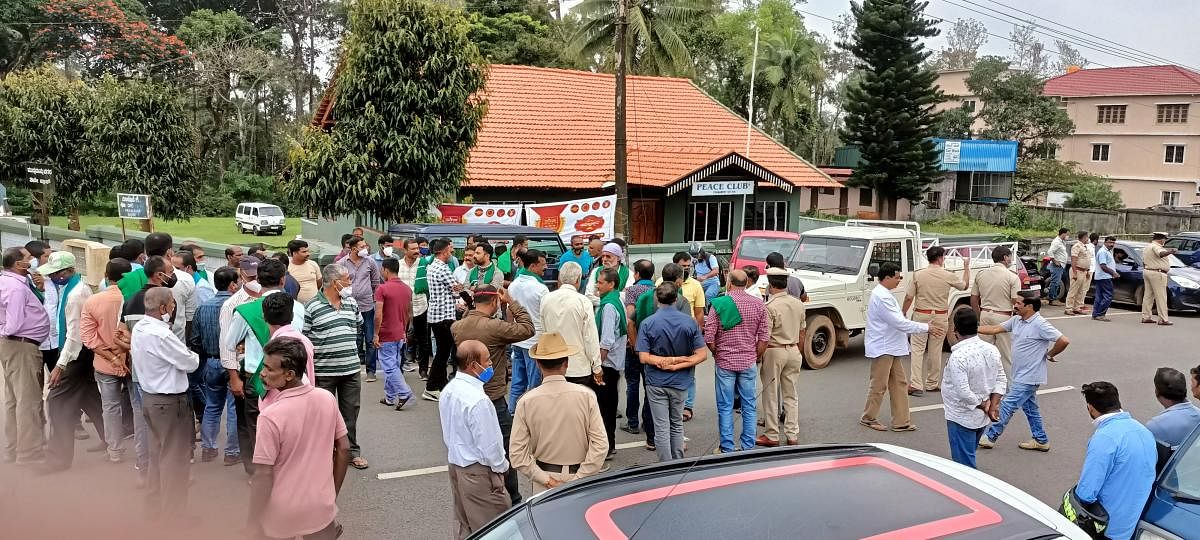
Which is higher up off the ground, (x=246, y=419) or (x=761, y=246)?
(x=761, y=246)

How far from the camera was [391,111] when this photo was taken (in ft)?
50.9

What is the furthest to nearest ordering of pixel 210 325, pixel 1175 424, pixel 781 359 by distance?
1. pixel 781 359
2. pixel 210 325
3. pixel 1175 424

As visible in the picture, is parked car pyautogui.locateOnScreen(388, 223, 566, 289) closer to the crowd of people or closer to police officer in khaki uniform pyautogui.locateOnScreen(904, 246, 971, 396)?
the crowd of people

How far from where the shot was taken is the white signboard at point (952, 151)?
45906 mm

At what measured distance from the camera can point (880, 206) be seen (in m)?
41.1

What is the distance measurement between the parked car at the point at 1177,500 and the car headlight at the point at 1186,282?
14870mm

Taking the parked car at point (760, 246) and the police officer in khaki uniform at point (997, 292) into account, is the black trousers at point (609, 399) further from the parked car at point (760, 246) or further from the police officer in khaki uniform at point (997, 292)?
the parked car at point (760, 246)

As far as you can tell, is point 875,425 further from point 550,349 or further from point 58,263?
point 58,263

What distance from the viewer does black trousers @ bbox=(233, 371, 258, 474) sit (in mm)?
6262

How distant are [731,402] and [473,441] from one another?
3401 millimetres

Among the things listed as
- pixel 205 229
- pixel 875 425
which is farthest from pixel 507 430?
pixel 205 229

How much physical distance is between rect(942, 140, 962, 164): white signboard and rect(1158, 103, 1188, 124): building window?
50.6 feet

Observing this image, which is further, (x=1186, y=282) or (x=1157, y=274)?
(x=1186, y=282)

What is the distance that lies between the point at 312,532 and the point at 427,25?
12.8 m
